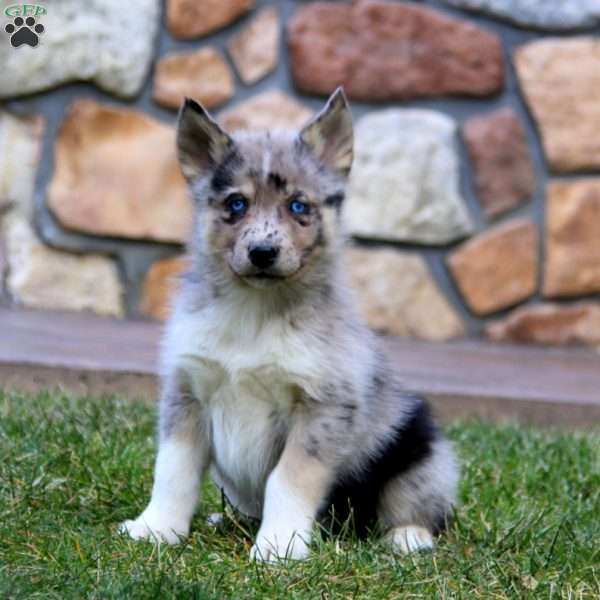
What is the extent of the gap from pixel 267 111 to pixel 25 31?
1.35 m

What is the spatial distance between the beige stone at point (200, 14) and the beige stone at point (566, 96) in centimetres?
158

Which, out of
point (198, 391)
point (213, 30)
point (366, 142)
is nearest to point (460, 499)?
point (198, 391)

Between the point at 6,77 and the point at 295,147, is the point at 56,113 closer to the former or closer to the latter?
the point at 6,77

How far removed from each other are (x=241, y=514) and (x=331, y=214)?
911 millimetres

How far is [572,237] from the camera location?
7051mm

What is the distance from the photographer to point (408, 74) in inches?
274

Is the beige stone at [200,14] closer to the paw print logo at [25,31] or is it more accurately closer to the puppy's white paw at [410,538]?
the paw print logo at [25,31]

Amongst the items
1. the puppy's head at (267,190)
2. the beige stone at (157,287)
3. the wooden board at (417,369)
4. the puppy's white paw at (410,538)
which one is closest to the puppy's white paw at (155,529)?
the puppy's white paw at (410,538)

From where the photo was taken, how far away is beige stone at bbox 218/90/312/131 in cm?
692

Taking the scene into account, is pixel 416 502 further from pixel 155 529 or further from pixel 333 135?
pixel 333 135

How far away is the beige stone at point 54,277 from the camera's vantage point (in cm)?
698

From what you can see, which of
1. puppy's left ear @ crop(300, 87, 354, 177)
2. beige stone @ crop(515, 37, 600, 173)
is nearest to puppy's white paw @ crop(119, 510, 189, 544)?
puppy's left ear @ crop(300, 87, 354, 177)

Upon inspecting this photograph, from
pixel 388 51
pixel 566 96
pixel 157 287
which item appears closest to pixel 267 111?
pixel 388 51

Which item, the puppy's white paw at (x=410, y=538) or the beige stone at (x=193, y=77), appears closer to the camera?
the puppy's white paw at (x=410, y=538)
